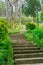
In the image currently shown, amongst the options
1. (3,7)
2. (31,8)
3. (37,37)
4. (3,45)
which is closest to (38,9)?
(31,8)

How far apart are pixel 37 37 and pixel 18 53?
268 centimetres

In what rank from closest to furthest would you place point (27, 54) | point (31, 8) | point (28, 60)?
point (28, 60) → point (27, 54) → point (31, 8)

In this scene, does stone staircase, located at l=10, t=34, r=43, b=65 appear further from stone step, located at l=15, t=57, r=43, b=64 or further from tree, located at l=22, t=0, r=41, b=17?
tree, located at l=22, t=0, r=41, b=17

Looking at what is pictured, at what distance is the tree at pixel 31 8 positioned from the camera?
30812mm

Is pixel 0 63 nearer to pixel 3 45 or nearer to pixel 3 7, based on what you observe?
pixel 3 45

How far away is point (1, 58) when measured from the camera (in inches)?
227

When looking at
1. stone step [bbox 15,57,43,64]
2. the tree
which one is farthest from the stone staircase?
the tree

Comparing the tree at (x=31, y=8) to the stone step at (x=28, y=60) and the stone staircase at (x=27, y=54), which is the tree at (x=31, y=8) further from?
the stone step at (x=28, y=60)

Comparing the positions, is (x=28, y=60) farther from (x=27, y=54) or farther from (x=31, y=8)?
(x=31, y=8)

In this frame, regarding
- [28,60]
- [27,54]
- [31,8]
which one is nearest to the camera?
[28,60]

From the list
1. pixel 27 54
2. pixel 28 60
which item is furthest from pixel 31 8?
pixel 28 60

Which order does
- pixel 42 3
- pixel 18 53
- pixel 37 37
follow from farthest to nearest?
pixel 42 3 < pixel 37 37 < pixel 18 53

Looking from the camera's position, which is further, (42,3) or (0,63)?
(42,3)

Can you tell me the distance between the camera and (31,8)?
3080 centimetres
